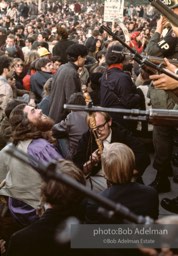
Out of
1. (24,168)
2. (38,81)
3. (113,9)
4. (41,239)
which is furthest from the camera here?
(113,9)

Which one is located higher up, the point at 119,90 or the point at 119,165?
the point at 119,165

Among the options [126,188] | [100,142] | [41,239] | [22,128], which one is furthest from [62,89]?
[41,239]

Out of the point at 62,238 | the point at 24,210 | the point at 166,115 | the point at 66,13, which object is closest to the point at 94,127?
the point at 24,210

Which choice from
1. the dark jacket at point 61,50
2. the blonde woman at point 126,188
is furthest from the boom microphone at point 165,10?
the dark jacket at point 61,50

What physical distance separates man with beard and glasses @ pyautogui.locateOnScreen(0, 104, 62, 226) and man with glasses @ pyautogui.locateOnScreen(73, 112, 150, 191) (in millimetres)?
390

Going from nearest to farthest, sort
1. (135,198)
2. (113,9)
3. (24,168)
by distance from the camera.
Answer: (135,198)
(24,168)
(113,9)

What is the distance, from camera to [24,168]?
12.8 feet

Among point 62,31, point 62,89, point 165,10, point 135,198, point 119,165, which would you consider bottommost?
point 62,89

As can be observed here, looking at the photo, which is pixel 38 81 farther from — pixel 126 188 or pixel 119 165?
pixel 126 188

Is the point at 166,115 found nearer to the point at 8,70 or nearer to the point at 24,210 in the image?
the point at 24,210

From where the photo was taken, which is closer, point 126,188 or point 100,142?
point 126,188

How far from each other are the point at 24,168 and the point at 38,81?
388cm

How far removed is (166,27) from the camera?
19.5ft

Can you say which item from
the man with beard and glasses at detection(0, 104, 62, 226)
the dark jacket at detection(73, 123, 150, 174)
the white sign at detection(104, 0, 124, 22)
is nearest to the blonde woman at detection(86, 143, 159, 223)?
the man with beard and glasses at detection(0, 104, 62, 226)
